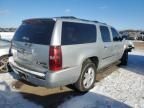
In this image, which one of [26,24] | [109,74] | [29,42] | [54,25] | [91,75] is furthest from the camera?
[109,74]

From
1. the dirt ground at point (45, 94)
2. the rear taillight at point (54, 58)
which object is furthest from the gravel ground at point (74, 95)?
the rear taillight at point (54, 58)

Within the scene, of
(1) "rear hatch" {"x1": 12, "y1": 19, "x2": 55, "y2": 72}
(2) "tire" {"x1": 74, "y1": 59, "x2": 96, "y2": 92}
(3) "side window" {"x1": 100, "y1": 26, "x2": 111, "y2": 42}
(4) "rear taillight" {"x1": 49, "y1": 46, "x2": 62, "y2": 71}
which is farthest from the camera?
(3) "side window" {"x1": 100, "y1": 26, "x2": 111, "y2": 42}

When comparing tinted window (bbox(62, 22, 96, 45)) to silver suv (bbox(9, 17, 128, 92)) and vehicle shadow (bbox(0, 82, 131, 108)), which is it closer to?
silver suv (bbox(9, 17, 128, 92))

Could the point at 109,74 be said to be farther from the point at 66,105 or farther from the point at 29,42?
the point at 29,42

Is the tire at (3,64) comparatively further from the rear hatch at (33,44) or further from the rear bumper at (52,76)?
the rear bumper at (52,76)

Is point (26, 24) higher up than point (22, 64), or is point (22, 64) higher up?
point (26, 24)

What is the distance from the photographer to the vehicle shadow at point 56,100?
4824 mm

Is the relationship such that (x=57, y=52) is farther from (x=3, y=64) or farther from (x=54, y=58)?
(x=3, y=64)

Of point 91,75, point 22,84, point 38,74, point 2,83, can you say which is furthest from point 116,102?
point 2,83

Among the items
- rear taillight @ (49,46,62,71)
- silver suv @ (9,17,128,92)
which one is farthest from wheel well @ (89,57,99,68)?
rear taillight @ (49,46,62,71)

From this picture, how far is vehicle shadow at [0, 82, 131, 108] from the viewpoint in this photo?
4.82 metres

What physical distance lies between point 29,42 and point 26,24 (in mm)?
712

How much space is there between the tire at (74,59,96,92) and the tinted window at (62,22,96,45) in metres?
0.66

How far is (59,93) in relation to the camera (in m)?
5.68
